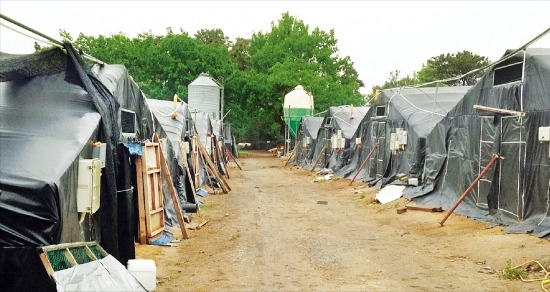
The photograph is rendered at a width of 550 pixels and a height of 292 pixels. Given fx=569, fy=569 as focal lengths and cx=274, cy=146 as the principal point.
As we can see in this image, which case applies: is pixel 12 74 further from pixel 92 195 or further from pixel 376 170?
pixel 376 170

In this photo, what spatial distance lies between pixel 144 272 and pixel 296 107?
3990 cm

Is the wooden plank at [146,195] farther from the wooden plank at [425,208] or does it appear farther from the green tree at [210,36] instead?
→ the green tree at [210,36]

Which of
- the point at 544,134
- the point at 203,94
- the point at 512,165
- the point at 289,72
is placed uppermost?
the point at 289,72

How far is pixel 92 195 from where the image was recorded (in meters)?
7.17

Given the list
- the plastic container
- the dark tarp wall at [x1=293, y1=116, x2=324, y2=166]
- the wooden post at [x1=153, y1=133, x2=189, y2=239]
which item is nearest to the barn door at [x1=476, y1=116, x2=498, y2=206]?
the wooden post at [x1=153, y1=133, x2=189, y2=239]

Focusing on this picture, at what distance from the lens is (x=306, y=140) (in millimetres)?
39375

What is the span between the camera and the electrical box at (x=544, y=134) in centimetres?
1134

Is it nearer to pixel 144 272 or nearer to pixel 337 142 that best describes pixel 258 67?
pixel 337 142

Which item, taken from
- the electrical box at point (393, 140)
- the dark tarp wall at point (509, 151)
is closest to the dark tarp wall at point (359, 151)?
the electrical box at point (393, 140)

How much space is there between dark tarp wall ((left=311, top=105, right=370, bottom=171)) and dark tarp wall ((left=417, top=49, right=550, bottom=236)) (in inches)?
510

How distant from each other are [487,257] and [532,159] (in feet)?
10.3

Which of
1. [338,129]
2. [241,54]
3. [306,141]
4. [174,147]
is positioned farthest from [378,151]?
[241,54]

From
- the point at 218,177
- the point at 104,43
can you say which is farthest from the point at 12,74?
the point at 104,43

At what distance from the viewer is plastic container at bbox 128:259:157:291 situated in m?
6.91
